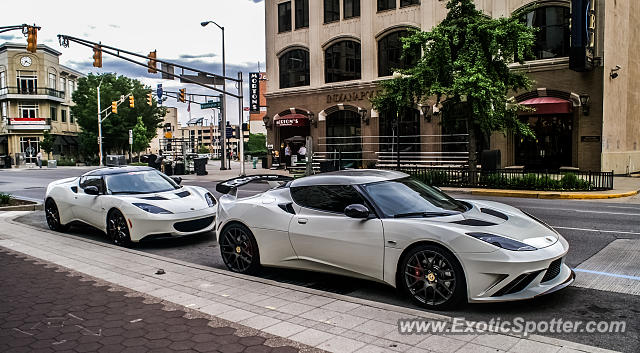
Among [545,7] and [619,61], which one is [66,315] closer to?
[545,7]

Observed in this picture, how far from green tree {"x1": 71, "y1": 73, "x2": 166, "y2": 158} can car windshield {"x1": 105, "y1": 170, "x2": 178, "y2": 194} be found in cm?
5615

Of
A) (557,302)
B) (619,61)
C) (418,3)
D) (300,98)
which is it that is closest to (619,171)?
(619,61)

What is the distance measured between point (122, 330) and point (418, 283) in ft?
9.64

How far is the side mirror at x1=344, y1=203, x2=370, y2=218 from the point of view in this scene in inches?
224

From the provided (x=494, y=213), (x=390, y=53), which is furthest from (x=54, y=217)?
(x=390, y=53)

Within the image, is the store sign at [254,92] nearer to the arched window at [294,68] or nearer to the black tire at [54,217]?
the arched window at [294,68]

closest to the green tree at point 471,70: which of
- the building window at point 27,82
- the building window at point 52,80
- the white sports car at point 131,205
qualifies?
the white sports car at point 131,205

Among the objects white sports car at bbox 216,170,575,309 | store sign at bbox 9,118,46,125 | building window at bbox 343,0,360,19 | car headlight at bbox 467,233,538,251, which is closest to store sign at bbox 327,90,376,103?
building window at bbox 343,0,360,19

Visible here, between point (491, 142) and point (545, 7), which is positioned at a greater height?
point (545, 7)

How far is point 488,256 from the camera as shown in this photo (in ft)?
16.1

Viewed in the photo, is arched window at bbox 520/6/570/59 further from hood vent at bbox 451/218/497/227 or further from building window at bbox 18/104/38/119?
building window at bbox 18/104/38/119

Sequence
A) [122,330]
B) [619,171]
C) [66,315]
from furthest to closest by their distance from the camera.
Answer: [619,171] → [66,315] → [122,330]

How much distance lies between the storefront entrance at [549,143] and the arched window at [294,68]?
1616 centimetres

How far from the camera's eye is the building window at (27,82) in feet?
228
